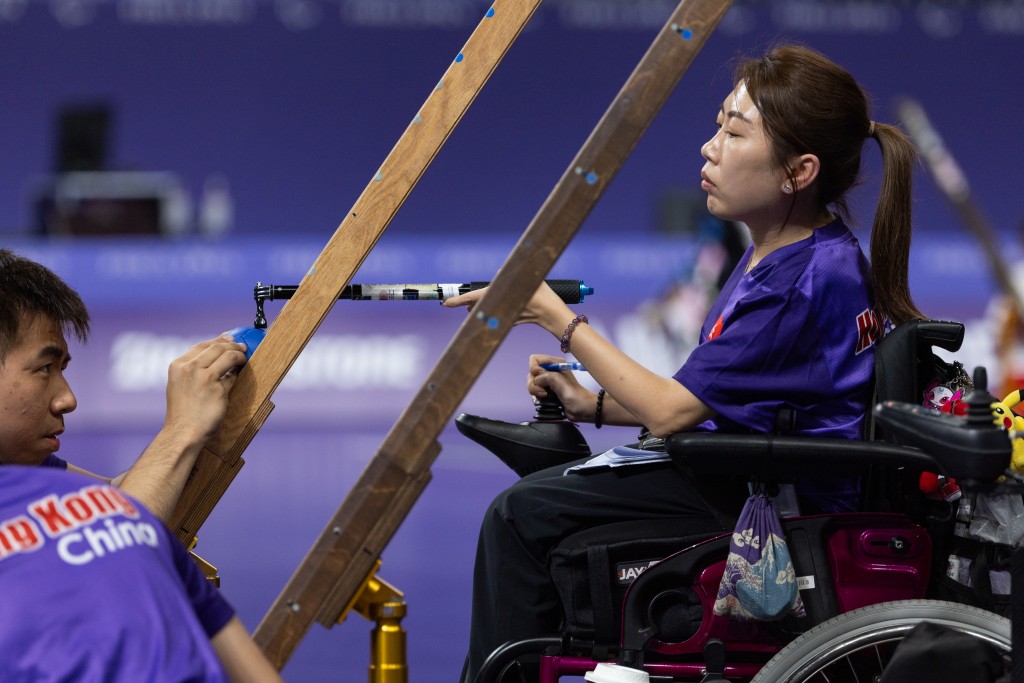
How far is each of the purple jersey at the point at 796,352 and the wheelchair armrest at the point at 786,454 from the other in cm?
11

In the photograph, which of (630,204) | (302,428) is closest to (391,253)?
(302,428)

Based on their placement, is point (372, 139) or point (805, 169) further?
point (372, 139)

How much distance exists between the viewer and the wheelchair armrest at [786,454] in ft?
6.05

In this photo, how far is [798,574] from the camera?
1.90m

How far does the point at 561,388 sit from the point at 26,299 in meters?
0.94

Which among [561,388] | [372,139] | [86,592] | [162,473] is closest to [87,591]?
[86,592]

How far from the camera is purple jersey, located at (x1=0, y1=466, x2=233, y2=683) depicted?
1126mm

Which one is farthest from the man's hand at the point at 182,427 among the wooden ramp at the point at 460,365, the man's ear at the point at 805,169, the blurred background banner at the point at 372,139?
the blurred background banner at the point at 372,139

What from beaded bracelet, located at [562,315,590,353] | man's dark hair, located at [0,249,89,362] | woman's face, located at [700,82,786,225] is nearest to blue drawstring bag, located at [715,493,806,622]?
beaded bracelet, located at [562,315,590,353]

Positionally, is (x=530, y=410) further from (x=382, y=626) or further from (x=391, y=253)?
(x=382, y=626)

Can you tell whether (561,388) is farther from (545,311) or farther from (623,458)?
(545,311)

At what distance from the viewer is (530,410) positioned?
8.52 meters

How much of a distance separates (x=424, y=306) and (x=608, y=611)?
7.09 m

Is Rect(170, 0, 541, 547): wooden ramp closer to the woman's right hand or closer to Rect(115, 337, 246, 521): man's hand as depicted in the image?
Rect(115, 337, 246, 521): man's hand
